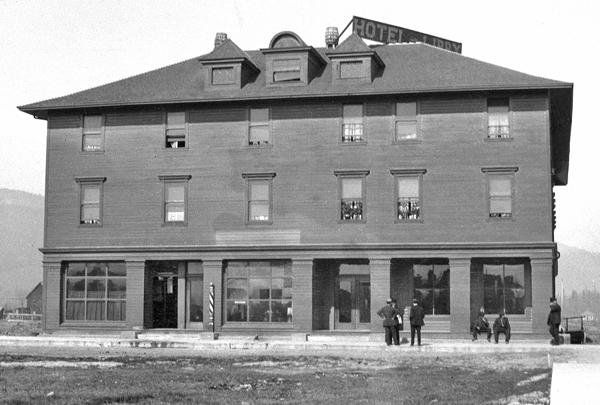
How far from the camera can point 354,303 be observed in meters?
42.2

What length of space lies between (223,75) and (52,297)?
11848mm

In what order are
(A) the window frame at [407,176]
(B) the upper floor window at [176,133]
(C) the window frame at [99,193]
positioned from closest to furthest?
(A) the window frame at [407,176] < (B) the upper floor window at [176,133] < (C) the window frame at [99,193]

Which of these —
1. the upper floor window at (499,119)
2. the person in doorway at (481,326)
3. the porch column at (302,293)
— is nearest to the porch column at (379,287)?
the porch column at (302,293)

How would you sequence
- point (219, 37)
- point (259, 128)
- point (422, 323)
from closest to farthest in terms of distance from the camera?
point (422, 323) → point (259, 128) → point (219, 37)

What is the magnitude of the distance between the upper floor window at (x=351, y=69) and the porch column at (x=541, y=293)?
1040 centimetres

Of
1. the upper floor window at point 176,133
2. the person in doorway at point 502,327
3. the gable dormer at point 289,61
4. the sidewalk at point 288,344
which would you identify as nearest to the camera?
the sidewalk at point 288,344

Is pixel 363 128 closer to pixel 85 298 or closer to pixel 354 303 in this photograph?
pixel 354 303

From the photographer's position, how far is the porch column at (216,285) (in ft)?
139

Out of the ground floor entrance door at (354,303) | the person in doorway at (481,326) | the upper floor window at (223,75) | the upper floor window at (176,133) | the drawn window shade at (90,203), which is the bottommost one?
the person in doorway at (481,326)

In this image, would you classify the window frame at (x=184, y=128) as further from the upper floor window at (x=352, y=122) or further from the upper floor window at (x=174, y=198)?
the upper floor window at (x=352, y=122)

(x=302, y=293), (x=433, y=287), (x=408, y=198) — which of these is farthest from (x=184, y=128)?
(x=433, y=287)

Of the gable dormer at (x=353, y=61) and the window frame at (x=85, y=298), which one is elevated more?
the gable dormer at (x=353, y=61)

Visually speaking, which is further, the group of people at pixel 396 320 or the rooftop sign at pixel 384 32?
the rooftop sign at pixel 384 32

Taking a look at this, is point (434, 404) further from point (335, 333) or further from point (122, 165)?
point (122, 165)
